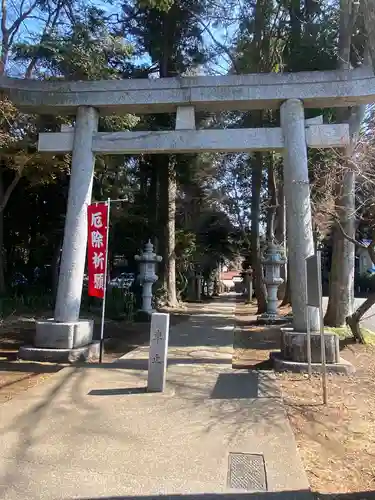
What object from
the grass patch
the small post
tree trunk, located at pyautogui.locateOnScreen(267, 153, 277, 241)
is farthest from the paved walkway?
tree trunk, located at pyautogui.locateOnScreen(267, 153, 277, 241)

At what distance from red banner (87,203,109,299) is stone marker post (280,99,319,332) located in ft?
11.2

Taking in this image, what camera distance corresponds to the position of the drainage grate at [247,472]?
142 inches

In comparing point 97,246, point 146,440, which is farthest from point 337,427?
point 97,246

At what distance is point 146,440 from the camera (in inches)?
179

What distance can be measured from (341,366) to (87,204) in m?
5.38

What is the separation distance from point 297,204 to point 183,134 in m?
2.51

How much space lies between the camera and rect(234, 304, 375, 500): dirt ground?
3893mm

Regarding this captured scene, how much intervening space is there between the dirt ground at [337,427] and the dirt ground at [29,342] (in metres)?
3.54

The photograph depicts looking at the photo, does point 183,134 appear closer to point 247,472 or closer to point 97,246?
point 97,246

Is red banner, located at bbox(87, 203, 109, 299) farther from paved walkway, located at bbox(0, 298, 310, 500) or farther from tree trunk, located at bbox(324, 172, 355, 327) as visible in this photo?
tree trunk, located at bbox(324, 172, 355, 327)

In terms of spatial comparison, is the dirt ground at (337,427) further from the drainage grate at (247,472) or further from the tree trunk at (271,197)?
the tree trunk at (271,197)

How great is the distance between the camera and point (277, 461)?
4.07 metres

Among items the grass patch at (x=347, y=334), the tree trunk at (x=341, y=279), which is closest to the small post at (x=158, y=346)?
the grass patch at (x=347, y=334)

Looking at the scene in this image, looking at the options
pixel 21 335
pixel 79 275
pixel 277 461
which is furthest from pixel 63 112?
pixel 277 461
